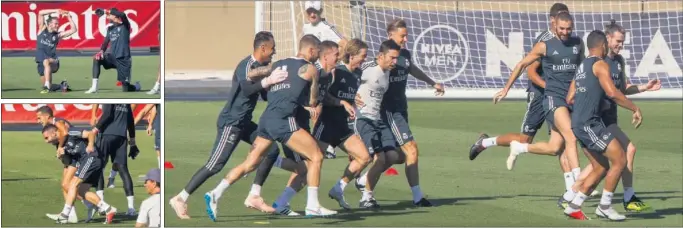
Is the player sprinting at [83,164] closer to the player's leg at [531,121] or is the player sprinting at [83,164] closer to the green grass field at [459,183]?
the green grass field at [459,183]

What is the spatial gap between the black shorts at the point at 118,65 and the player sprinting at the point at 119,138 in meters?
5.40

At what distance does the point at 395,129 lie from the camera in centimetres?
1482

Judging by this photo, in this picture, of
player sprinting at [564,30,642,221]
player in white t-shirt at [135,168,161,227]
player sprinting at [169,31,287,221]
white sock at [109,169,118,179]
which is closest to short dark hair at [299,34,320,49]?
player sprinting at [169,31,287,221]

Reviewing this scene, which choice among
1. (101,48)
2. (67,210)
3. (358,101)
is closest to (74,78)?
(101,48)

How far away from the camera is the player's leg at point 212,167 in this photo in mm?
13359

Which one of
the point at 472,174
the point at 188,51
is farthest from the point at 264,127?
the point at 188,51

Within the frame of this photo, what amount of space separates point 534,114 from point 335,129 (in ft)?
8.48

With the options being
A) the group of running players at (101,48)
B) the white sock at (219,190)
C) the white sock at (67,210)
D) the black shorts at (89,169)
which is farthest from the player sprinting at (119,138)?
the group of running players at (101,48)

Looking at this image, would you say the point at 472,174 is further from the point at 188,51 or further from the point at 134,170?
the point at 188,51

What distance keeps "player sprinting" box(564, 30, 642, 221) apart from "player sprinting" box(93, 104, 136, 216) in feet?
13.5

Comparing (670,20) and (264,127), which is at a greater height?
(670,20)

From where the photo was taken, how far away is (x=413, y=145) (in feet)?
48.5

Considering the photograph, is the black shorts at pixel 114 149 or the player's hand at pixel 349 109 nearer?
the black shorts at pixel 114 149

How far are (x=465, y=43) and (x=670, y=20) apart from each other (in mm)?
4335
